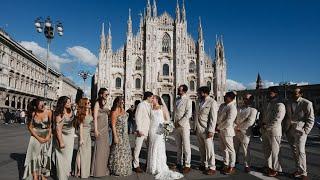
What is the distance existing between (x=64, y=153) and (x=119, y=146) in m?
1.16

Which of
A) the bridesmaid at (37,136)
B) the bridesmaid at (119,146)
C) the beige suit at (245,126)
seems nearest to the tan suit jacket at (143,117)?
the bridesmaid at (119,146)

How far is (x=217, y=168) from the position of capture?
7176 mm

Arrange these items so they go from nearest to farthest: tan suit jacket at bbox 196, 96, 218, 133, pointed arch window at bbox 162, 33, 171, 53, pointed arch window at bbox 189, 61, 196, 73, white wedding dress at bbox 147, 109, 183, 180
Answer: white wedding dress at bbox 147, 109, 183, 180, tan suit jacket at bbox 196, 96, 218, 133, pointed arch window at bbox 162, 33, 171, 53, pointed arch window at bbox 189, 61, 196, 73

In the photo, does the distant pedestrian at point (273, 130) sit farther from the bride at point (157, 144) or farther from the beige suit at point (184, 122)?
the bride at point (157, 144)

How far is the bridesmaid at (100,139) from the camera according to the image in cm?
617

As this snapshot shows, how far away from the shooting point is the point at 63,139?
5637 mm

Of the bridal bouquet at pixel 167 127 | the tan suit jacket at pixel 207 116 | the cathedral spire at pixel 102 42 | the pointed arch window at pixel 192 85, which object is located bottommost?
the bridal bouquet at pixel 167 127

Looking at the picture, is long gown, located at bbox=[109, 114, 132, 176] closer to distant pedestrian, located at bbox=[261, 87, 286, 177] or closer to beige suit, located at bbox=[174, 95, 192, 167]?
beige suit, located at bbox=[174, 95, 192, 167]

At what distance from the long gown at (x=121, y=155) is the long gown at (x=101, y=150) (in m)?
0.13

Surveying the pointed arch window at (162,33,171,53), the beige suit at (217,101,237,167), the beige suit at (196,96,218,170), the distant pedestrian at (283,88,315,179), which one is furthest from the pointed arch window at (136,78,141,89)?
the distant pedestrian at (283,88,315,179)

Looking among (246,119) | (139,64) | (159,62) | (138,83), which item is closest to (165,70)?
(159,62)

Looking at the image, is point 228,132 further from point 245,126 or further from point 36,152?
point 36,152

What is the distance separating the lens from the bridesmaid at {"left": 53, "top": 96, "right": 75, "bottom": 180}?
556cm

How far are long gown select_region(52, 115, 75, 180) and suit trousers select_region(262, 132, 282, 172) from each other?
163 inches
